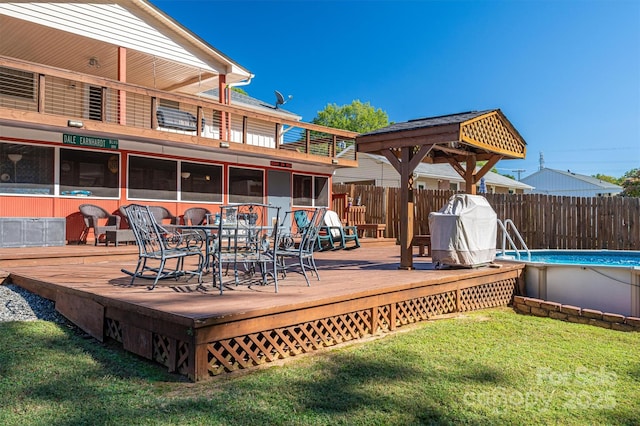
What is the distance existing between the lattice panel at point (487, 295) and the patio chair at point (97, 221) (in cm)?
683

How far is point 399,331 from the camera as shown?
480cm

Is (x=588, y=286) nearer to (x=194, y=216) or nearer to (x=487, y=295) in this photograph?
(x=487, y=295)

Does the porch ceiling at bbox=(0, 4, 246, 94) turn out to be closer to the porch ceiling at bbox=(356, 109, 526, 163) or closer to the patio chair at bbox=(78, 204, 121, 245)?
the patio chair at bbox=(78, 204, 121, 245)

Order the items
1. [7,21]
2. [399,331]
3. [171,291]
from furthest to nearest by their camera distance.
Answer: [7,21] → [399,331] → [171,291]

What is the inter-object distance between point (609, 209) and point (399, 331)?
9635 millimetres

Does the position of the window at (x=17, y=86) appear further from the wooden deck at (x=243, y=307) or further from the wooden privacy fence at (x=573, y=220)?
the wooden privacy fence at (x=573, y=220)

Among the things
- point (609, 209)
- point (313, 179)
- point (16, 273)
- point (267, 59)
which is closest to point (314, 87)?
point (267, 59)

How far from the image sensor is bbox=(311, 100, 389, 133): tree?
160ft

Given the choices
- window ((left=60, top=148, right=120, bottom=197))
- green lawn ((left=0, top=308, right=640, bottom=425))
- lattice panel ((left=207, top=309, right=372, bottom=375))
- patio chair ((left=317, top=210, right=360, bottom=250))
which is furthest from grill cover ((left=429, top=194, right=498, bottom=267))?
window ((left=60, top=148, right=120, bottom=197))

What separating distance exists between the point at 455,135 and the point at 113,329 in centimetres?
472

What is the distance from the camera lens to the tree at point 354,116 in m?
48.7

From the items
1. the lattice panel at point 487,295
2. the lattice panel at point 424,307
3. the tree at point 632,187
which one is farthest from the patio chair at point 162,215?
the tree at point 632,187

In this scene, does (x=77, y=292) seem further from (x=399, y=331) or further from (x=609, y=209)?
(x=609, y=209)

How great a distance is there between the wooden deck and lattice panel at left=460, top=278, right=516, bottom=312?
0.01 metres
